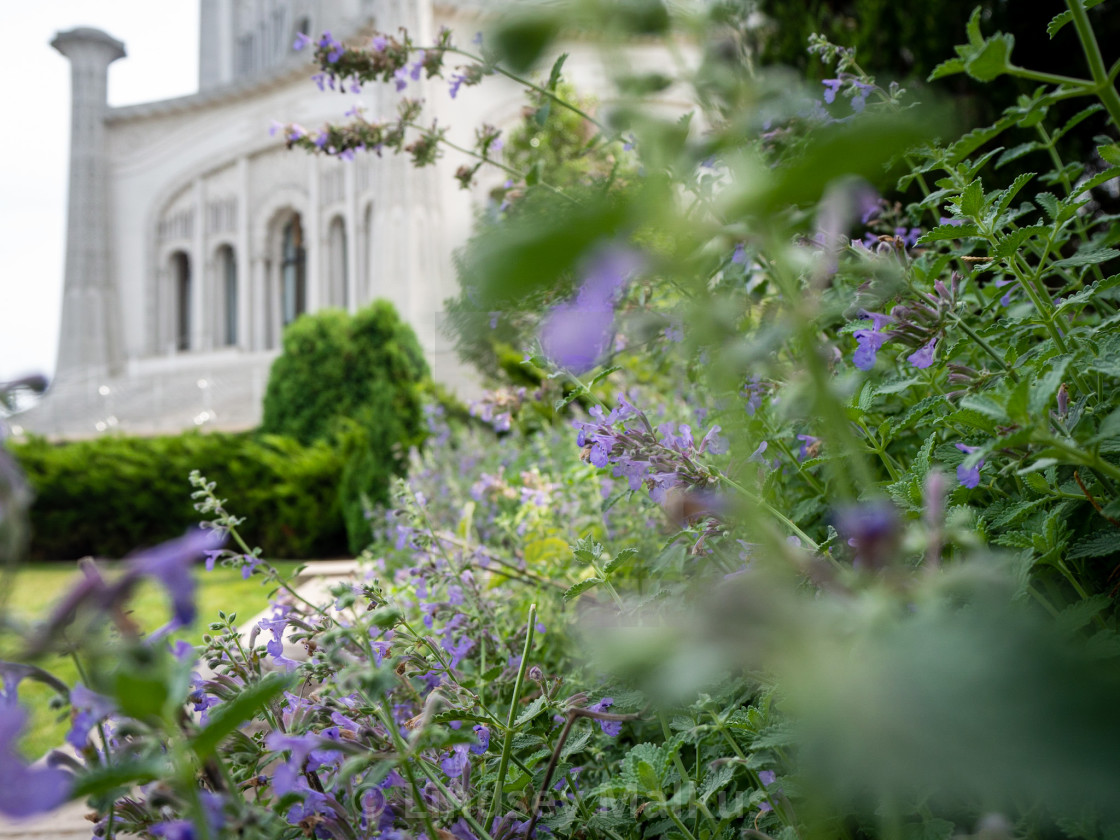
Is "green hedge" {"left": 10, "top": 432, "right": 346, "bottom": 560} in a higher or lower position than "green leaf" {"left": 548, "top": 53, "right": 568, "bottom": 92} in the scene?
lower

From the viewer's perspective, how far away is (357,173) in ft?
54.5

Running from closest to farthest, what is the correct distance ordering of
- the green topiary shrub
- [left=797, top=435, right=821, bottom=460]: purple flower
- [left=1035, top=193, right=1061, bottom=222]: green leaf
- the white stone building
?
[left=1035, top=193, right=1061, bottom=222]: green leaf, [left=797, top=435, right=821, bottom=460]: purple flower, the green topiary shrub, the white stone building

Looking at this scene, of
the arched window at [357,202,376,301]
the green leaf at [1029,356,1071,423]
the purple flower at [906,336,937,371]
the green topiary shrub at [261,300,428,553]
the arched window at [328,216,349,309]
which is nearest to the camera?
the green leaf at [1029,356,1071,423]

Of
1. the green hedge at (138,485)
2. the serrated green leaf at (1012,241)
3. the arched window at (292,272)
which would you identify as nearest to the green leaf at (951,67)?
the serrated green leaf at (1012,241)

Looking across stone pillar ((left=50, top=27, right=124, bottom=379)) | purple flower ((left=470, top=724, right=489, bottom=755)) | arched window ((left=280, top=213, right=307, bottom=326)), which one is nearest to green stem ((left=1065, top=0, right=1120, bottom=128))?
purple flower ((left=470, top=724, right=489, bottom=755))

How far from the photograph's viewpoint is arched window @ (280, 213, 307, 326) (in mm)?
18906

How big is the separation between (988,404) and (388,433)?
20.1 ft

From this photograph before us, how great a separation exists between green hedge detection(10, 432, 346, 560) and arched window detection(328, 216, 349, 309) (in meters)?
9.62

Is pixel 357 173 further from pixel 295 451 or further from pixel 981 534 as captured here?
pixel 981 534

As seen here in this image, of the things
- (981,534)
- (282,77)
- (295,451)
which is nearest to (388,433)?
(295,451)

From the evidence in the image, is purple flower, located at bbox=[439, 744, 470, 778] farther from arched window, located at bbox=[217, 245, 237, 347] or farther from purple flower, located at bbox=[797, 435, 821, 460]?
arched window, located at bbox=[217, 245, 237, 347]

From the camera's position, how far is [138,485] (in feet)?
25.8

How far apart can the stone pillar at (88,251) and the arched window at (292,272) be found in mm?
4508

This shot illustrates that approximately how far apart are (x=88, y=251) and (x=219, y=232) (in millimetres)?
3457
